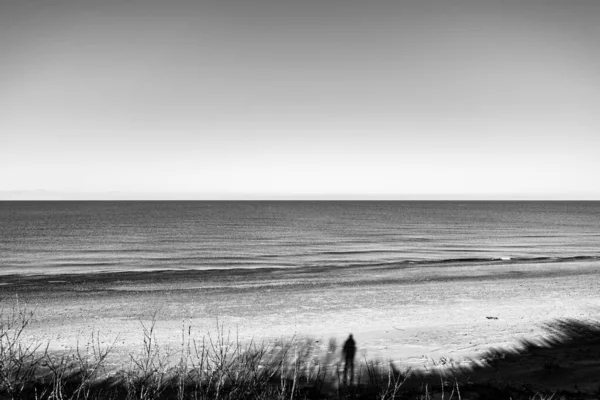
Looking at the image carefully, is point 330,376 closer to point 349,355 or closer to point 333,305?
point 349,355

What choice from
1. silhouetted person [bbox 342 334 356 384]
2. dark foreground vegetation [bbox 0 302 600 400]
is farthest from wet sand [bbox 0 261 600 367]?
dark foreground vegetation [bbox 0 302 600 400]

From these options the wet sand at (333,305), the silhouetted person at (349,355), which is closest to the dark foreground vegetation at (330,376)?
the silhouetted person at (349,355)

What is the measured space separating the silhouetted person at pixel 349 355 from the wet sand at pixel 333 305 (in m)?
0.21

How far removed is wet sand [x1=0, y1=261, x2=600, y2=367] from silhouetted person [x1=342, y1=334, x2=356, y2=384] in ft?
0.70

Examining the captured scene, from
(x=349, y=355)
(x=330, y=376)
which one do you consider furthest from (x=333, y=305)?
(x=330, y=376)

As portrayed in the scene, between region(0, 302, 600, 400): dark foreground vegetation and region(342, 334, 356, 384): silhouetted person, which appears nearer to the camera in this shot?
region(0, 302, 600, 400): dark foreground vegetation

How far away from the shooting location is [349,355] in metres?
10.2

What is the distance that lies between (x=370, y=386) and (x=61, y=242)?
44.1 meters

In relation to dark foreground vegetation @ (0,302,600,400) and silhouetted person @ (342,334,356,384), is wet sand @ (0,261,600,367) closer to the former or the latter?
silhouetted person @ (342,334,356,384)

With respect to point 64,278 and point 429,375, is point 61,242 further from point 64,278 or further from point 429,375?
point 429,375

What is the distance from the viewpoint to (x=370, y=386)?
323 inches

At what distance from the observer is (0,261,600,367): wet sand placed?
1175cm

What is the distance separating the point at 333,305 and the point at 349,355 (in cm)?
592

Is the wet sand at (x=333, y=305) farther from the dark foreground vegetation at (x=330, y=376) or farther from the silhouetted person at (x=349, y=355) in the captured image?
the dark foreground vegetation at (x=330, y=376)
